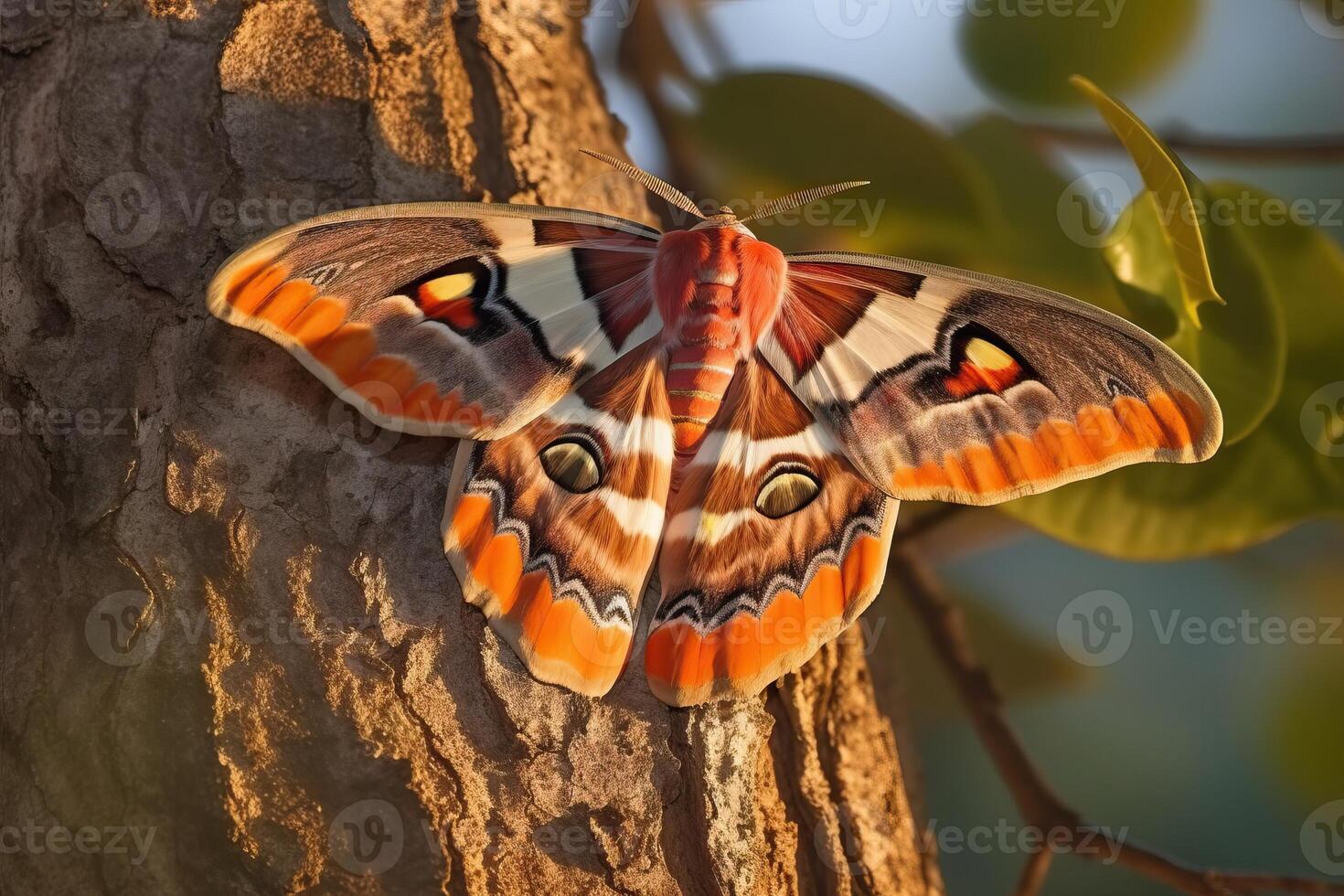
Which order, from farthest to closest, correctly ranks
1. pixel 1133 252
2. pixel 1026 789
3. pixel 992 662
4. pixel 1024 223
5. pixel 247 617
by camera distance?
1. pixel 992 662
2. pixel 1024 223
3. pixel 1026 789
4. pixel 1133 252
5. pixel 247 617

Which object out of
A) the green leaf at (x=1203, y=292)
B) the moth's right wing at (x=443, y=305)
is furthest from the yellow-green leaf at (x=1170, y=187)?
the moth's right wing at (x=443, y=305)

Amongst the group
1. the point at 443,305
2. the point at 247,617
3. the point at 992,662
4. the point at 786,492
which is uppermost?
the point at 443,305

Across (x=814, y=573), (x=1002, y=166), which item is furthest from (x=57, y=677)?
(x=1002, y=166)

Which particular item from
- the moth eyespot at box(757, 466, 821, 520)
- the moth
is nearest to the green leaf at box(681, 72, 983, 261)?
the moth

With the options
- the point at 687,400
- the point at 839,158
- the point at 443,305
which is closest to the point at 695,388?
the point at 687,400

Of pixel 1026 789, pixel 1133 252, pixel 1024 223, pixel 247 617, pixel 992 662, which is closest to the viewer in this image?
pixel 247 617

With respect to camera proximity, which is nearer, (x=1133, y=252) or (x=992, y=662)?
(x=1133, y=252)

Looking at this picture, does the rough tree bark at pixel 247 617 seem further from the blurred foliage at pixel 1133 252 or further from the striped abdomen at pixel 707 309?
the blurred foliage at pixel 1133 252

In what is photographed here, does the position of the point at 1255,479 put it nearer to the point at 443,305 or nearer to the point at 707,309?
the point at 707,309
